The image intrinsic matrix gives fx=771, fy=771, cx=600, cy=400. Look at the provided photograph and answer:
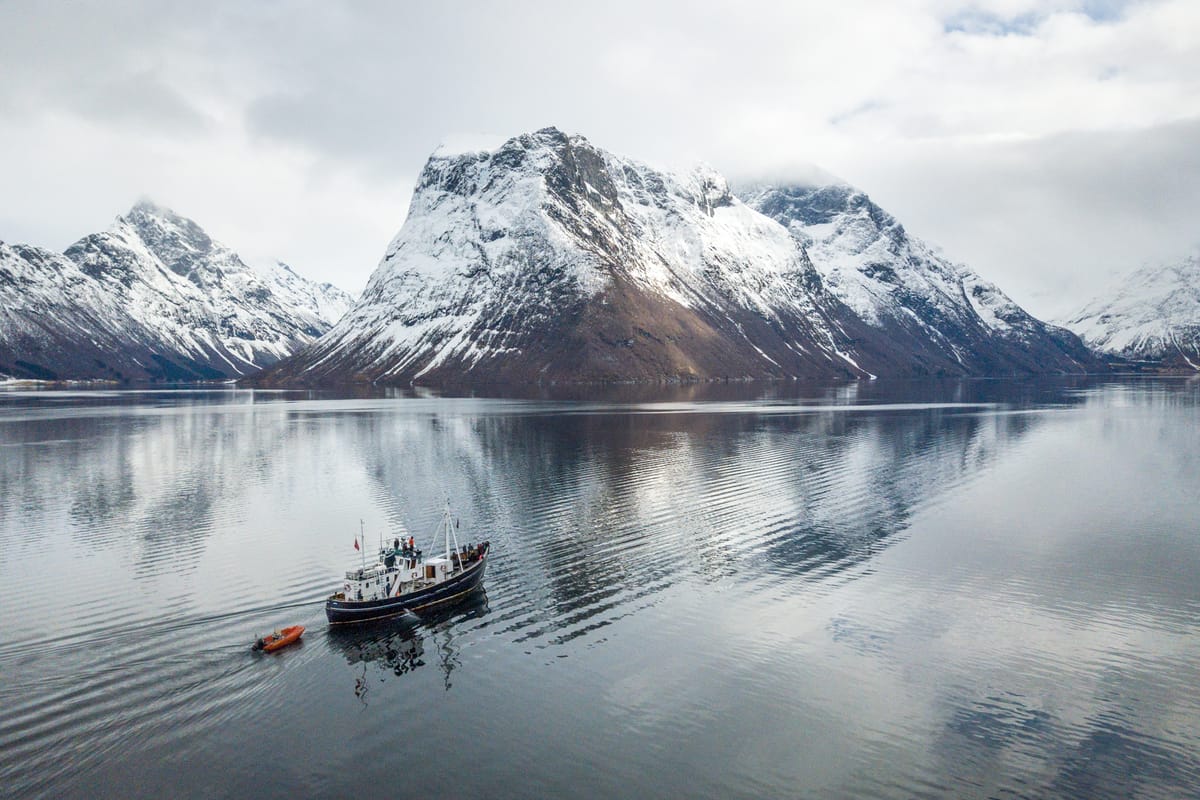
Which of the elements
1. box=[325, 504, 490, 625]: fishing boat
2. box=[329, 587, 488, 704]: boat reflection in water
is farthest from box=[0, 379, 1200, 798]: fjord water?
box=[325, 504, 490, 625]: fishing boat

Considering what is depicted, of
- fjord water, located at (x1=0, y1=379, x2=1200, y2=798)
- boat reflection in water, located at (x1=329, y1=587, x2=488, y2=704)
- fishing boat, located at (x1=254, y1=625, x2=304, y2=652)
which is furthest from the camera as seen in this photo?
fishing boat, located at (x1=254, y1=625, x2=304, y2=652)

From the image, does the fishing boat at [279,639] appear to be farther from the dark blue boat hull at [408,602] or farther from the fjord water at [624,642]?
the dark blue boat hull at [408,602]

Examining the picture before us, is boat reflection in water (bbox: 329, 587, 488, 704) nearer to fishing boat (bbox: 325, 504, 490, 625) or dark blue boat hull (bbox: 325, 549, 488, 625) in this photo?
dark blue boat hull (bbox: 325, 549, 488, 625)

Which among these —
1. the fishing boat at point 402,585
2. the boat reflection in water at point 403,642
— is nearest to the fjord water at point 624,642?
the boat reflection in water at point 403,642

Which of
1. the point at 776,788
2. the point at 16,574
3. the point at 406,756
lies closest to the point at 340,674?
the point at 406,756

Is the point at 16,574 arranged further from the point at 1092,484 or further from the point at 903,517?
the point at 1092,484

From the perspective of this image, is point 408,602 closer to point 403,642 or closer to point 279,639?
point 403,642
